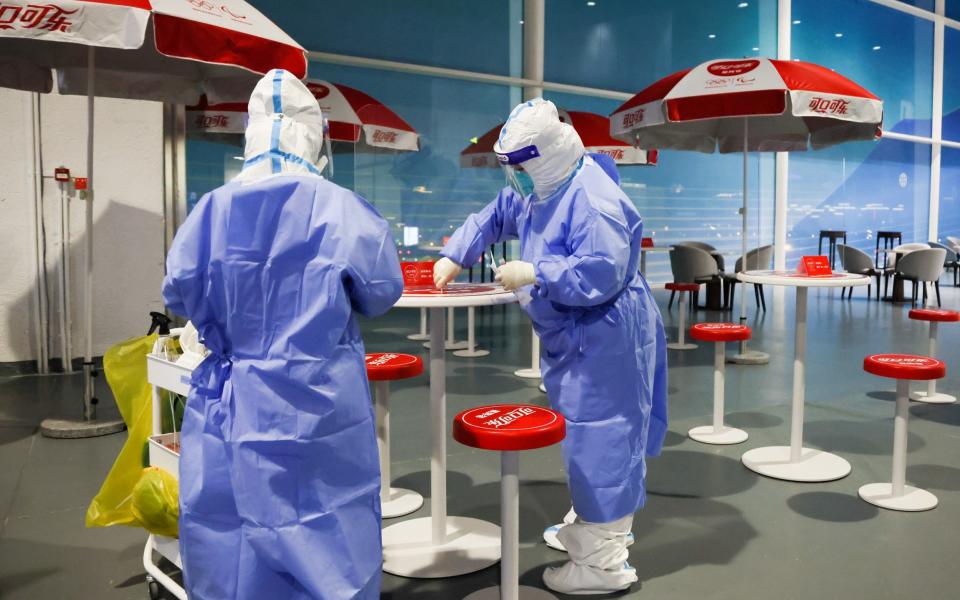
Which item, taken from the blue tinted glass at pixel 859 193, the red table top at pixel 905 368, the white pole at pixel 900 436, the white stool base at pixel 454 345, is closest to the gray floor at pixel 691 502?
the white pole at pixel 900 436

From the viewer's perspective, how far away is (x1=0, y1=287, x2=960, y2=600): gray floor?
238 cm

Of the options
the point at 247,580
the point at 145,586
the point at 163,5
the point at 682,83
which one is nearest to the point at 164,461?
the point at 145,586

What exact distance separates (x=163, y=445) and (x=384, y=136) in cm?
489

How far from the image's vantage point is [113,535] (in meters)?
2.73

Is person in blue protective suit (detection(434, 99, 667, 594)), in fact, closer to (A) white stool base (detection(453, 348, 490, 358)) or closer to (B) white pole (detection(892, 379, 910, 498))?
(B) white pole (detection(892, 379, 910, 498))

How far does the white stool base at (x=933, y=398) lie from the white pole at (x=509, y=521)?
384 cm

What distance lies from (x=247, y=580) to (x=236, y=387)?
1.33 ft

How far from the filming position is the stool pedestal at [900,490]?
9.77 feet

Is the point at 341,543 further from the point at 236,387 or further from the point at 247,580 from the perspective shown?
the point at 236,387

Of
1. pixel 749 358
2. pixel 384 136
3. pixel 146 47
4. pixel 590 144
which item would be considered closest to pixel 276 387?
pixel 146 47

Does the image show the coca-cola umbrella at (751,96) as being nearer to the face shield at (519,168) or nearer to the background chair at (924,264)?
the face shield at (519,168)

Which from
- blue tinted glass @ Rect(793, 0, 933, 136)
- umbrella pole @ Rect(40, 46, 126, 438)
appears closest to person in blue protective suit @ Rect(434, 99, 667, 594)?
umbrella pole @ Rect(40, 46, 126, 438)

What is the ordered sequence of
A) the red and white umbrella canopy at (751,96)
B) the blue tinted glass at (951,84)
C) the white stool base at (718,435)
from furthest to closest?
the blue tinted glass at (951,84) → the red and white umbrella canopy at (751,96) → the white stool base at (718,435)

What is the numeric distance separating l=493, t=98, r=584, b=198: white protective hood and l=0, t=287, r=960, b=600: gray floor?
1285 mm
